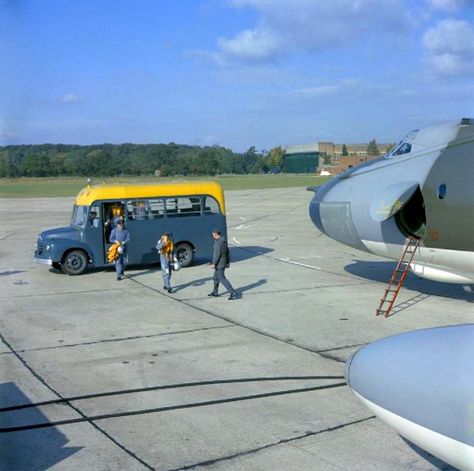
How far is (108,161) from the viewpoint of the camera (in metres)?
Answer: 32.9

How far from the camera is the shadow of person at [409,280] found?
15.9 meters

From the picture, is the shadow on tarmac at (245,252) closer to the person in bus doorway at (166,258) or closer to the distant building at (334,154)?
the distant building at (334,154)

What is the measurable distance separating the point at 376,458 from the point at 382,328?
583cm

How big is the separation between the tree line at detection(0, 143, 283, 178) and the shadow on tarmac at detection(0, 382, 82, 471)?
2.92m

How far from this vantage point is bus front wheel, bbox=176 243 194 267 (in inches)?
795

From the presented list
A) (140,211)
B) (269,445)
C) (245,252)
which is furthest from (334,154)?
(269,445)

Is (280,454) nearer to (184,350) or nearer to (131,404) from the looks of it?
(131,404)

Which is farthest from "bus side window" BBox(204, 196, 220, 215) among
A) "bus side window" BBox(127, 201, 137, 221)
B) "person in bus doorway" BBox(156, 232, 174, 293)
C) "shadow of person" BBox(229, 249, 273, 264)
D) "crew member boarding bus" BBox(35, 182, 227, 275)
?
"person in bus doorway" BBox(156, 232, 174, 293)

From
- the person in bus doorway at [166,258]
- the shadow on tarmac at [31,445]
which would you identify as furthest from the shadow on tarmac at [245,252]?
the shadow on tarmac at [31,445]

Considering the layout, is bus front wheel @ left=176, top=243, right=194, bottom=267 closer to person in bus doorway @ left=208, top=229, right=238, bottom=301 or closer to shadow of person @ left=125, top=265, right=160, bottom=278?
shadow of person @ left=125, top=265, right=160, bottom=278

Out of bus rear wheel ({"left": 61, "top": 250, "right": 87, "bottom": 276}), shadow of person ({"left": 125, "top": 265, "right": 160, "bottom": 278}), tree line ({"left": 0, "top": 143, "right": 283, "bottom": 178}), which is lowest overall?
shadow of person ({"left": 125, "top": 265, "right": 160, "bottom": 278})

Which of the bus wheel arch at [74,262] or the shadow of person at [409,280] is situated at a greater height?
the bus wheel arch at [74,262]

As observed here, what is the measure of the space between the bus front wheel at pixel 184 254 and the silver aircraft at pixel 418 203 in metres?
5.92

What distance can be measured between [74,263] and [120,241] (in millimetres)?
2057
